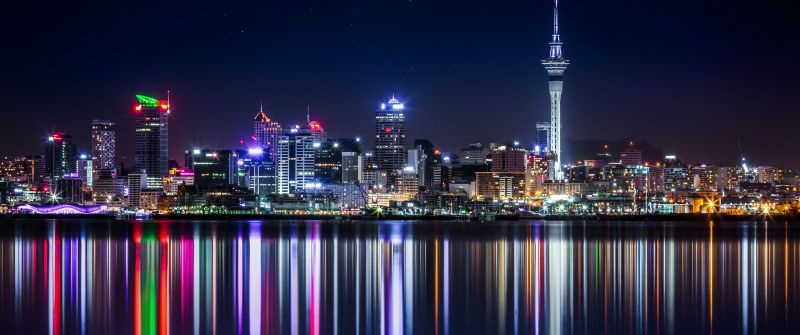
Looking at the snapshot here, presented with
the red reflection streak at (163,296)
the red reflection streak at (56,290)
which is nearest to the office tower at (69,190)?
the red reflection streak at (56,290)

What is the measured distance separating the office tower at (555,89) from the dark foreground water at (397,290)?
350 feet

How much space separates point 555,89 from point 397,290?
12701 centimetres

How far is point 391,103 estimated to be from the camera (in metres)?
152

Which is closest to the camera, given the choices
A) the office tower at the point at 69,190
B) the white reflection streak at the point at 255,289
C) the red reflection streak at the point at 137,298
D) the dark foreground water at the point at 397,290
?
the red reflection streak at the point at 137,298

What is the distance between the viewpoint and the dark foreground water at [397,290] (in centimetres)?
2094

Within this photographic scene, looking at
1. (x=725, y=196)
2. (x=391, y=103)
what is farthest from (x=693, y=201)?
(x=391, y=103)

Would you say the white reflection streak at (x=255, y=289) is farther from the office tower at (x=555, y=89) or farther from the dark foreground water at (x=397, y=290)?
the office tower at (x=555, y=89)

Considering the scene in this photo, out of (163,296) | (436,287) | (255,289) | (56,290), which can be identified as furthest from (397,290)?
(56,290)

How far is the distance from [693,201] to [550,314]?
4262 inches

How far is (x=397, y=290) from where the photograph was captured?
2672 cm

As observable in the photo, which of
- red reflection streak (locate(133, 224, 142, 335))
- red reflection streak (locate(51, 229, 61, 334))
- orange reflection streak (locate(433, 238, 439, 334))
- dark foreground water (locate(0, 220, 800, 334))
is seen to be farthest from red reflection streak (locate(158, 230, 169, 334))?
orange reflection streak (locate(433, 238, 439, 334))

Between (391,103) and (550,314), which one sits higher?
(391,103)

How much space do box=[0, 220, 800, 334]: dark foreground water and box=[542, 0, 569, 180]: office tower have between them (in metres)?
107

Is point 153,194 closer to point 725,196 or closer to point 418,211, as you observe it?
point 418,211
